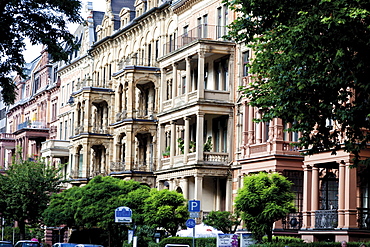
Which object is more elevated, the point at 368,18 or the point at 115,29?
the point at 115,29

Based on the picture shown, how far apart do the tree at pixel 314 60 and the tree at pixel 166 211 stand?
705 inches

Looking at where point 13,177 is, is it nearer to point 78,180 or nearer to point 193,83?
point 78,180

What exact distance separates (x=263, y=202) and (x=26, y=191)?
38.9 meters

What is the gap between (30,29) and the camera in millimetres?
25266

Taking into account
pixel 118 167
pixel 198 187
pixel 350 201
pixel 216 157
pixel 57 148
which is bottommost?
pixel 350 201

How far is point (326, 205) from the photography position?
4269 centimetres

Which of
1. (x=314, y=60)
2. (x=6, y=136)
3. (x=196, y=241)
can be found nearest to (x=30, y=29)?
(x=314, y=60)

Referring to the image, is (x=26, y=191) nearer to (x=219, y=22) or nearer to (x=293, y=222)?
(x=219, y=22)

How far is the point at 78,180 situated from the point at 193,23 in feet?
69.3

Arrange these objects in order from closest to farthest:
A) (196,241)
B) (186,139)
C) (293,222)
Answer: (293,222)
(196,241)
(186,139)

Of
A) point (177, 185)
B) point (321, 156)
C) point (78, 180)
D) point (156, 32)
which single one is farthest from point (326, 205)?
point (78, 180)

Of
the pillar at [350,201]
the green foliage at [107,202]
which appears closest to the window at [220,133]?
the green foliage at [107,202]

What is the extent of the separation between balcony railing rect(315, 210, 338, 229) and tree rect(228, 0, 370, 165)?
458 inches

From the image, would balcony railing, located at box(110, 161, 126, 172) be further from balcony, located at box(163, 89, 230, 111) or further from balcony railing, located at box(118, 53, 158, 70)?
balcony, located at box(163, 89, 230, 111)
